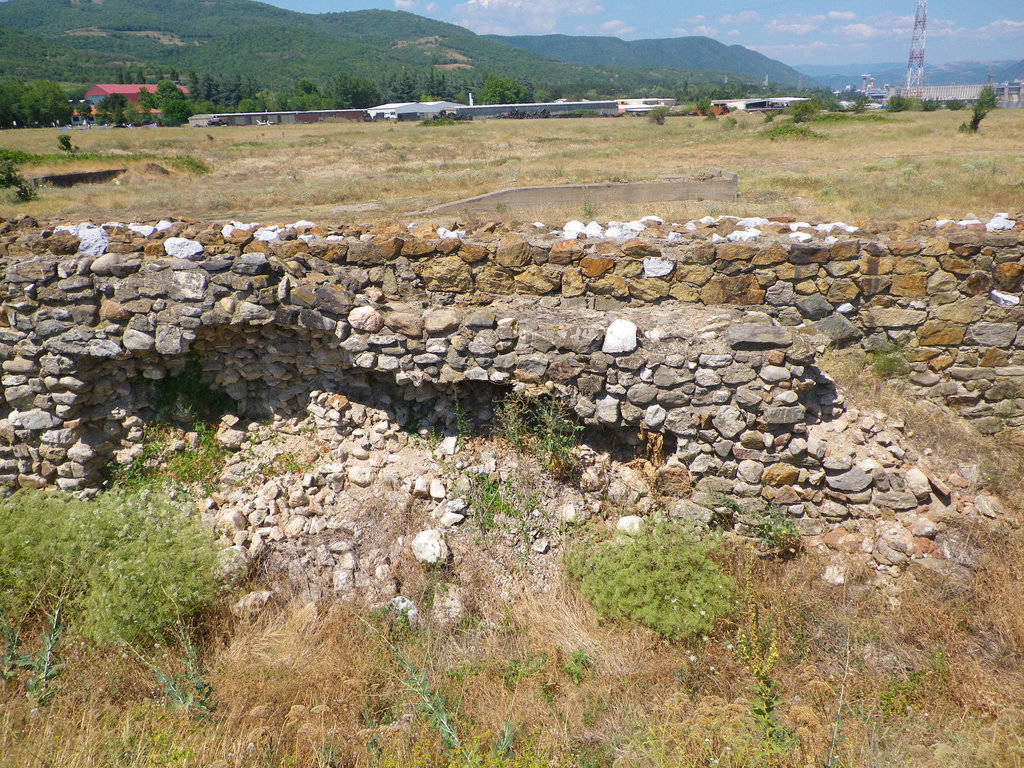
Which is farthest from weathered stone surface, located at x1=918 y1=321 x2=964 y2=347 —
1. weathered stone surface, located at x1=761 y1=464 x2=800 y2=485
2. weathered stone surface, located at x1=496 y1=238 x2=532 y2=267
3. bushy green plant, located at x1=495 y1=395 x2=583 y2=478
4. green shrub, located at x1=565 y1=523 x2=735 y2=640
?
weathered stone surface, located at x1=496 y1=238 x2=532 y2=267

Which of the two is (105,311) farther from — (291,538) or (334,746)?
(334,746)

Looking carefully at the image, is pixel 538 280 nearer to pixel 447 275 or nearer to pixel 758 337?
pixel 447 275

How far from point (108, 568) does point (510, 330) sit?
3660 mm

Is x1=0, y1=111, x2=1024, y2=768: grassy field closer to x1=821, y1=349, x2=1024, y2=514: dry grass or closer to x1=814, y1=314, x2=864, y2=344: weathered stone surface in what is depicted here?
x1=821, y1=349, x2=1024, y2=514: dry grass

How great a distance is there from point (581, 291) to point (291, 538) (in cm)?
356

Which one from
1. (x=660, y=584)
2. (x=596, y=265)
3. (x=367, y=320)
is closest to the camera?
(x=660, y=584)

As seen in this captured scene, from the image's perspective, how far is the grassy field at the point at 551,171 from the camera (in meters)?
12.8

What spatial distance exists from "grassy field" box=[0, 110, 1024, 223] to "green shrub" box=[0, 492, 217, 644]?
8.43 meters

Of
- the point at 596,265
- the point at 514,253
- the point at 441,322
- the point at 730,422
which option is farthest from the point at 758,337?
the point at 441,322

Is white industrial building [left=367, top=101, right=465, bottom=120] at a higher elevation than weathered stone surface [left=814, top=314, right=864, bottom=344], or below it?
higher

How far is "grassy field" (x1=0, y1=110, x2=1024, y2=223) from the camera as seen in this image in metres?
12.8

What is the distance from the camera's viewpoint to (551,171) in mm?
19781

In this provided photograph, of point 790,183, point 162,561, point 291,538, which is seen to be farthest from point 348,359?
point 790,183

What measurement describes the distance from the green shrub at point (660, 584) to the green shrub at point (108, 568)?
9.82 feet
